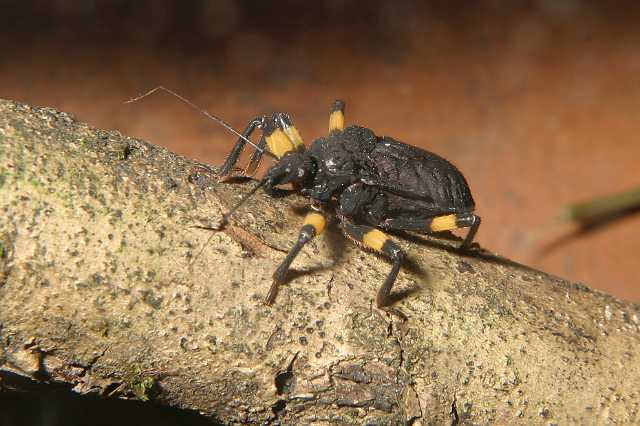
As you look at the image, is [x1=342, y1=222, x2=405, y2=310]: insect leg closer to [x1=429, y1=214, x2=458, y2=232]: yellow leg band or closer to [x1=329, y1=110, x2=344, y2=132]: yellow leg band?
[x1=429, y1=214, x2=458, y2=232]: yellow leg band

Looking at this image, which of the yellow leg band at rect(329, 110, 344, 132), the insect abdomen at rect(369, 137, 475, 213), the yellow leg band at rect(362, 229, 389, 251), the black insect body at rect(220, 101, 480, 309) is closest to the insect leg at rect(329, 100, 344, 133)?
the yellow leg band at rect(329, 110, 344, 132)

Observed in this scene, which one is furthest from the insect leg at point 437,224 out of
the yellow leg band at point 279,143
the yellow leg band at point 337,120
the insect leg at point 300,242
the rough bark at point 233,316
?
the yellow leg band at point 337,120

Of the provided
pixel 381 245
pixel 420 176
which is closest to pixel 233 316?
pixel 381 245

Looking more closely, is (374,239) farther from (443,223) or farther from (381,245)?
(443,223)

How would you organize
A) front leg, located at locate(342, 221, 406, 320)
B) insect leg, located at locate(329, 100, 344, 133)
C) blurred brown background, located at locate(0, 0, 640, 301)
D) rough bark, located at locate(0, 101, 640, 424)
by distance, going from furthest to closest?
1. blurred brown background, located at locate(0, 0, 640, 301)
2. insect leg, located at locate(329, 100, 344, 133)
3. front leg, located at locate(342, 221, 406, 320)
4. rough bark, located at locate(0, 101, 640, 424)

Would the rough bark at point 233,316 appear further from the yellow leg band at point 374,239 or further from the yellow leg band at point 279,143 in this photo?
the yellow leg band at point 279,143
